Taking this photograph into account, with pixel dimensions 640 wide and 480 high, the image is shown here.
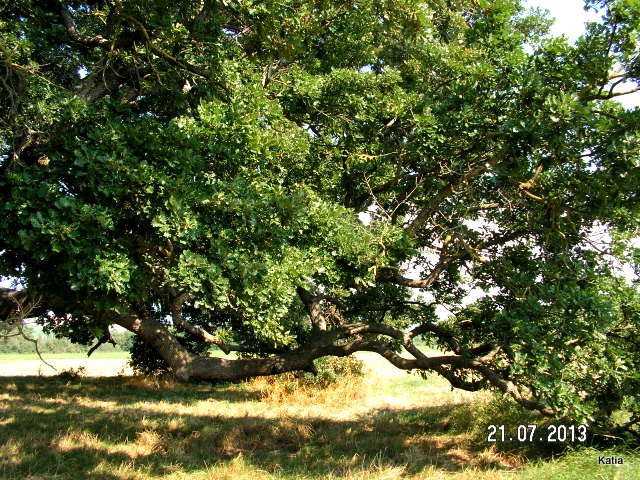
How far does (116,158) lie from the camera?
15.1ft

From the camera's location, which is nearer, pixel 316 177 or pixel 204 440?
pixel 316 177

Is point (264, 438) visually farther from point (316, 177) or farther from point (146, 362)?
point (146, 362)

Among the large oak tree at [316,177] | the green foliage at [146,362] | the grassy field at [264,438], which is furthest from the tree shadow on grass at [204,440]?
the green foliage at [146,362]

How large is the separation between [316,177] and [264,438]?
6.22 metres

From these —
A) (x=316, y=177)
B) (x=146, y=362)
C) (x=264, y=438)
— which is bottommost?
(x=264, y=438)

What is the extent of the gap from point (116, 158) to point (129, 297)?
55.5 inches

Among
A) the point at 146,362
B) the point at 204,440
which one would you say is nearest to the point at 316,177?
the point at 204,440

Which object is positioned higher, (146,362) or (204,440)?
(146,362)

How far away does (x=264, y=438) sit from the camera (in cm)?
1045

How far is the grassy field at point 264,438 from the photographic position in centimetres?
758

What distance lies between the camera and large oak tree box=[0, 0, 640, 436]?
4.71 metres

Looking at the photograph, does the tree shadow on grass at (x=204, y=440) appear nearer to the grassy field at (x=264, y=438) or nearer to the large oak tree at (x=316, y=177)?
the grassy field at (x=264, y=438)

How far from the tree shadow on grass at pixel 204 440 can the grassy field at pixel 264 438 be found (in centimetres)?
3

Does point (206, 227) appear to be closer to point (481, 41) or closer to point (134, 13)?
point (134, 13)
